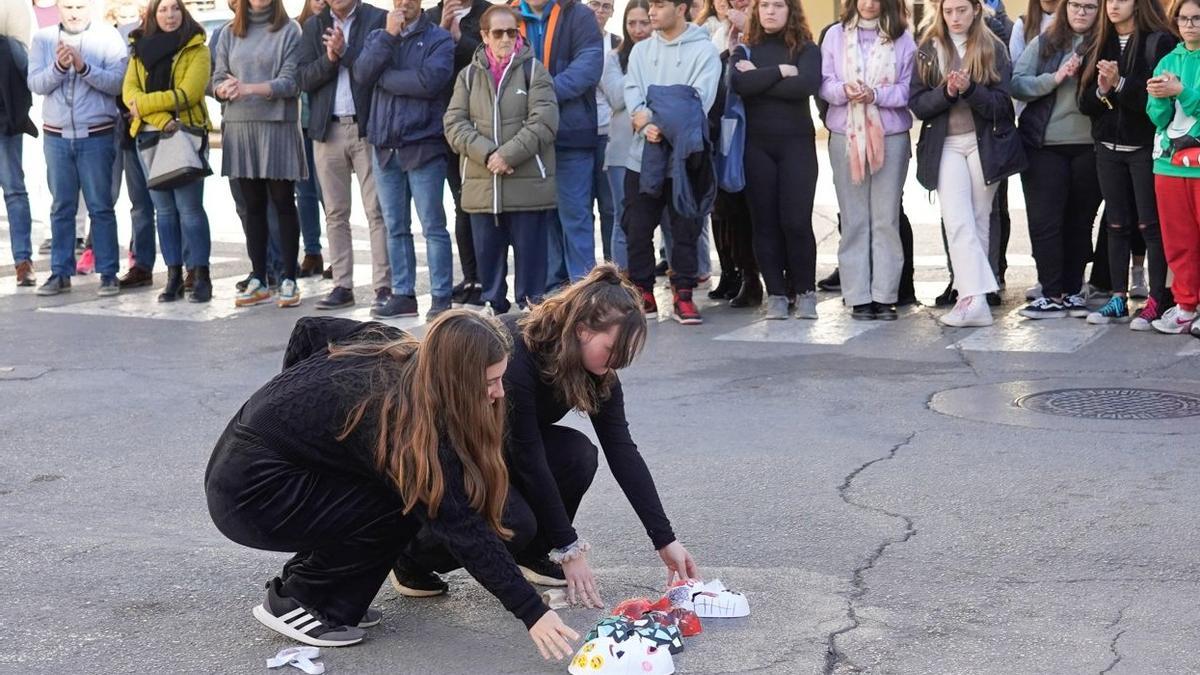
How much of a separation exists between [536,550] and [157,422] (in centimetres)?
319

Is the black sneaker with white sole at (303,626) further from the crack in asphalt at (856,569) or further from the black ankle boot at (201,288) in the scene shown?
the black ankle boot at (201,288)

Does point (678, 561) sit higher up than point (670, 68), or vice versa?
point (670, 68)

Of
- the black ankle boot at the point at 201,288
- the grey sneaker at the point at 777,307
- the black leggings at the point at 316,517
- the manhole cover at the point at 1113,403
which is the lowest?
the black ankle boot at the point at 201,288

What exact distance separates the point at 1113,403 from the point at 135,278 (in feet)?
23.8

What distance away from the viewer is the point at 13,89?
11.7 m

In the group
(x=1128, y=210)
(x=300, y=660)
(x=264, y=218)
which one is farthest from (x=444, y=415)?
(x=264, y=218)

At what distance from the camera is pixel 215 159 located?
2212 cm

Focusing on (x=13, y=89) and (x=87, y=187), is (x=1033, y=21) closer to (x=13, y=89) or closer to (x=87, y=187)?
(x=87, y=187)

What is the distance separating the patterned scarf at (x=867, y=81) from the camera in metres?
9.52

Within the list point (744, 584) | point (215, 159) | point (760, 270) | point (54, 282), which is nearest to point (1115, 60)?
point (760, 270)

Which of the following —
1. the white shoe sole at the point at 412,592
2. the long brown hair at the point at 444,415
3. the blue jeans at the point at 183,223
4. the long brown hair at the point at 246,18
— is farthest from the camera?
the blue jeans at the point at 183,223

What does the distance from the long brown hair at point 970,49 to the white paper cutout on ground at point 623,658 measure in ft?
19.0

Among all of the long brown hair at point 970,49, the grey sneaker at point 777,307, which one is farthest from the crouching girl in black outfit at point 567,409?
the long brown hair at point 970,49

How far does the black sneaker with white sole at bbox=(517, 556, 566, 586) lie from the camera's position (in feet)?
16.3
